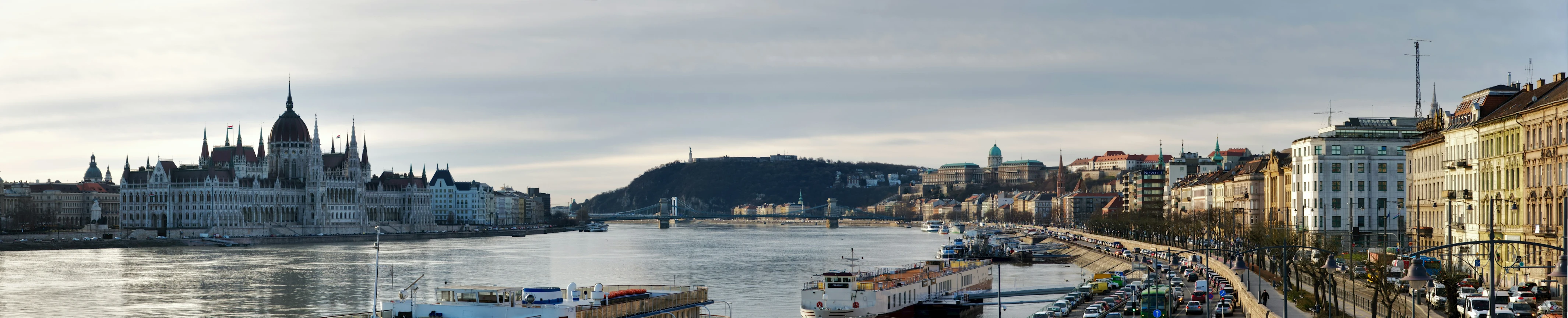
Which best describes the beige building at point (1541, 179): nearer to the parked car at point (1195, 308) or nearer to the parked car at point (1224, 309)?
the parked car at point (1224, 309)

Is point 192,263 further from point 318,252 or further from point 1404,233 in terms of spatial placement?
point 1404,233

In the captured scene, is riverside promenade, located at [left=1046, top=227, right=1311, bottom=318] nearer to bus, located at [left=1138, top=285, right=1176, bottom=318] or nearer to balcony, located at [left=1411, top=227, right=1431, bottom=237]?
bus, located at [left=1138, top=285, right=1176, bottom=318]

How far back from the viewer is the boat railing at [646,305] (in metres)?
29.2

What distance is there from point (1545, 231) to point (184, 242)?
139m

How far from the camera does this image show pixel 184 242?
155 meters

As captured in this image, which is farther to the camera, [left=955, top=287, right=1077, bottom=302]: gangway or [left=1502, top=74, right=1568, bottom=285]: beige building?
[left=955, top=287, right=1077, bottom=302]: gangway

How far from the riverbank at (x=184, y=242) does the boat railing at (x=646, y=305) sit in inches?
4337

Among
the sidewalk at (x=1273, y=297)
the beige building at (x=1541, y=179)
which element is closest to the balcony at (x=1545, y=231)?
the beige building at (x=1541, y=179)

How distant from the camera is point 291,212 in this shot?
19612cm

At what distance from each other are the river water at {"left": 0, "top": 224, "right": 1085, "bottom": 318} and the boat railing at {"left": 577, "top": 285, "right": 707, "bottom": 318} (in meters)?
3.87

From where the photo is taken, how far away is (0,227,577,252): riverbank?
13212 cm

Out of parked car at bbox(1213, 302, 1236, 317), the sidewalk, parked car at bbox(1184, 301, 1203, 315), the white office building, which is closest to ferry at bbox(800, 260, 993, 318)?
parked car at bbox(1184, 301, 1203, 315)

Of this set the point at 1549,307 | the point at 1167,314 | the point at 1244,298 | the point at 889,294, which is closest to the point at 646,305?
the point at 889,294

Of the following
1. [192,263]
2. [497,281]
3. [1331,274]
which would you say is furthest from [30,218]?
[1331,274]
